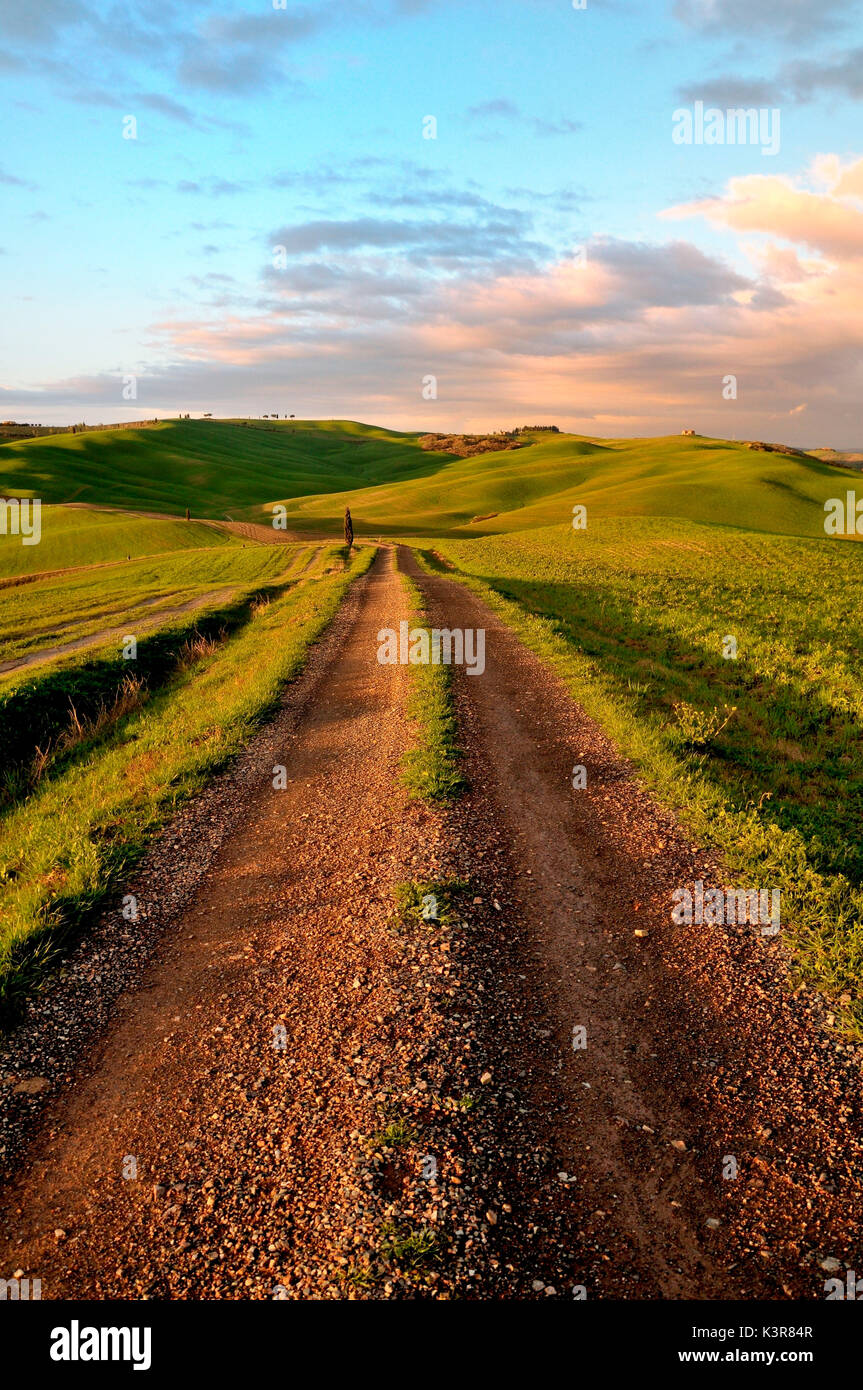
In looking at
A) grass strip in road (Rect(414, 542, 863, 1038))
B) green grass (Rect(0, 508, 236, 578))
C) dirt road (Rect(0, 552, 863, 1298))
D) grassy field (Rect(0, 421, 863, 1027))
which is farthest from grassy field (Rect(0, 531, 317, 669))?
grass strip in road (Rect(414, 542, 863, 1038))

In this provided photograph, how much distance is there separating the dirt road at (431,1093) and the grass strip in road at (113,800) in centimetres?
55

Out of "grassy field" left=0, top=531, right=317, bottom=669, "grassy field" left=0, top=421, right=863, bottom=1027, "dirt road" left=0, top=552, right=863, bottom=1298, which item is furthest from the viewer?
"grassy field" left=0, top=531, right=317, bottom=669

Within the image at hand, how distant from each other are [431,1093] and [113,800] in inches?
338

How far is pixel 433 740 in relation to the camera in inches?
539

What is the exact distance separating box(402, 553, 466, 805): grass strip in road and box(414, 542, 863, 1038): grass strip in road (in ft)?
10.1

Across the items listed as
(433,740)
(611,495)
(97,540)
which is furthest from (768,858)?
(611,495)

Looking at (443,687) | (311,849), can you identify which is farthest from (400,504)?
(311,849)

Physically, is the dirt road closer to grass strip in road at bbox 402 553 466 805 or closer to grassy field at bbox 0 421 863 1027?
grassy field at bbox 0 421 863 1027

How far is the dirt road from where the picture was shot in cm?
446

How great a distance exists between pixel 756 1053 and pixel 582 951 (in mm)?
1884

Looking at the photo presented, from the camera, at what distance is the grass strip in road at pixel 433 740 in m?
11.6

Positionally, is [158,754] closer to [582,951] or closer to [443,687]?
[443,687]

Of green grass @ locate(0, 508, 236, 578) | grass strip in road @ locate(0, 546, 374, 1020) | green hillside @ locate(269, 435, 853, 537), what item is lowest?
grass strip in road @ locate(0, 546, 374, 1020)
